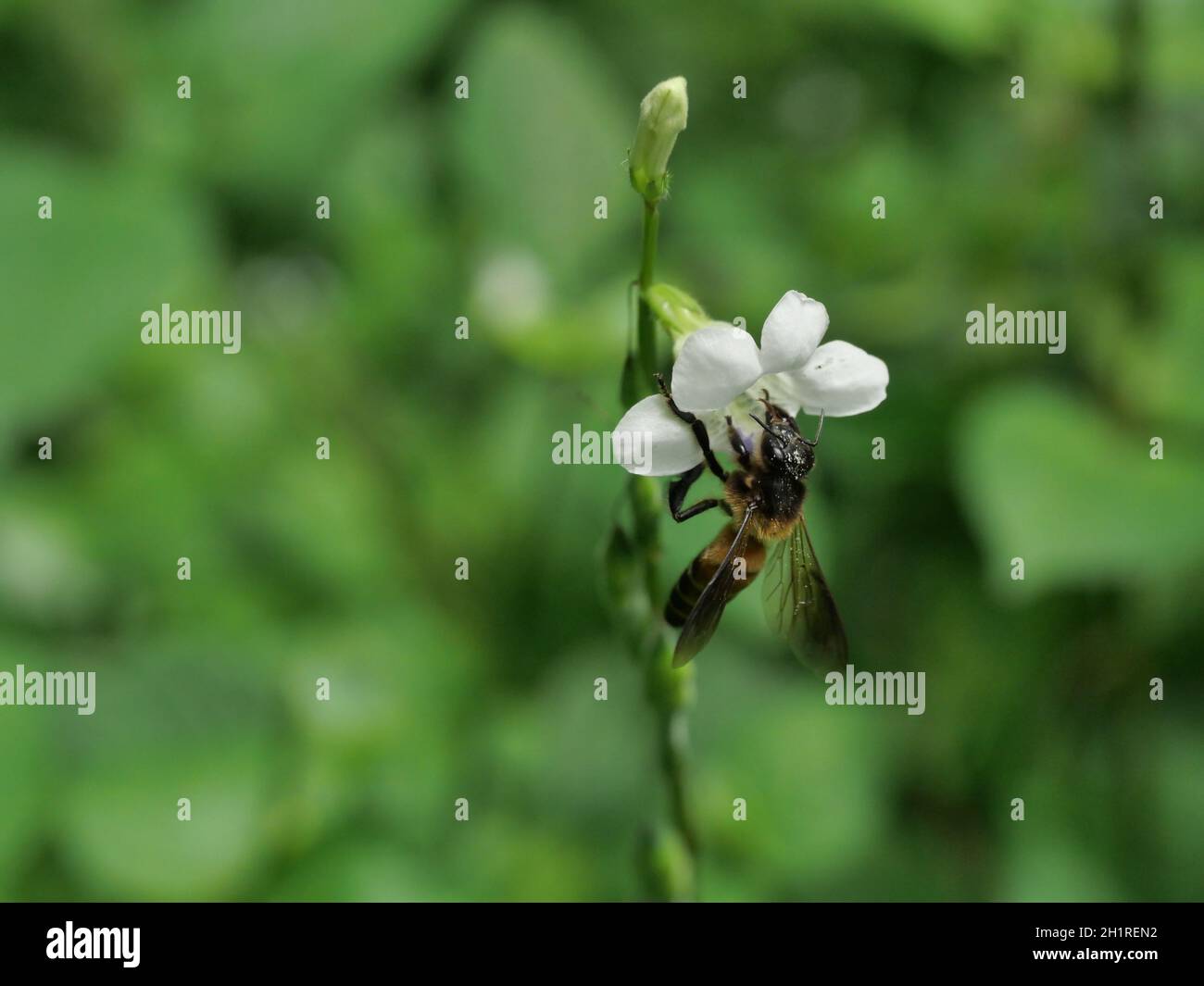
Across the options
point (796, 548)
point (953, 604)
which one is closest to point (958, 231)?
point (953, 604)

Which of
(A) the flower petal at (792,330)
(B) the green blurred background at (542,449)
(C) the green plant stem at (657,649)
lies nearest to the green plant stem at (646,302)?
(C) the green plant stem at (657,649)

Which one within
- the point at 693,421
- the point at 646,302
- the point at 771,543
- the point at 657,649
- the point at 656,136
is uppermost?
the point at 656,136

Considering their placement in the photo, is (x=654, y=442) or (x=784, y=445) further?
(x=784, y=445)

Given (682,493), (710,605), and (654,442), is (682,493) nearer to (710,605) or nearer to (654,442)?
(710,605)

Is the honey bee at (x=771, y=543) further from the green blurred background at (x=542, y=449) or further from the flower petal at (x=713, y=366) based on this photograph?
the green blurred background at (x=542, y=449)

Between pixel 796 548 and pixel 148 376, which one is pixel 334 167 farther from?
pixel 796 548

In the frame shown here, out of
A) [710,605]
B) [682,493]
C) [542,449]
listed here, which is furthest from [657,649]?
[542,449]
